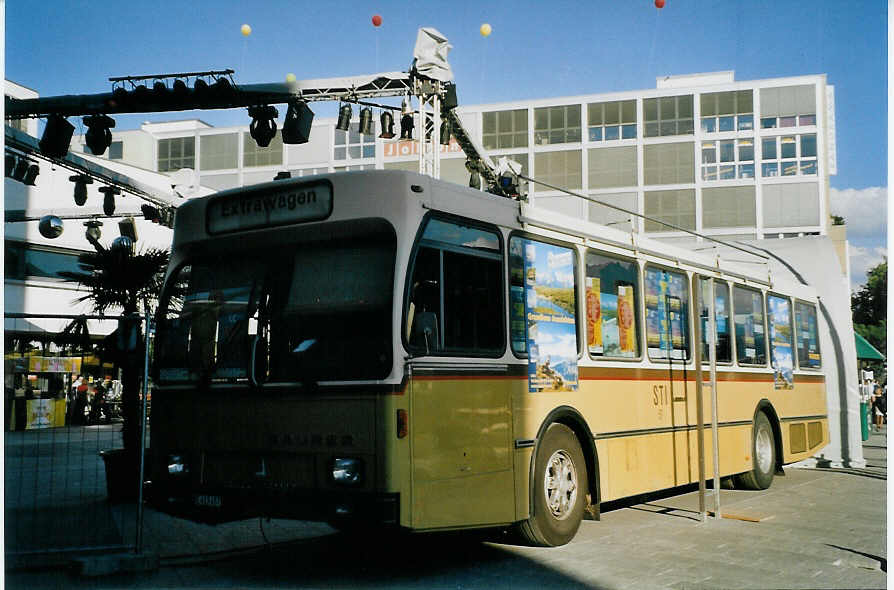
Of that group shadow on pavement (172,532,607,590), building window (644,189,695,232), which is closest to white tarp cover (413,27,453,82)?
shadow on pavement (172,532,607,590)

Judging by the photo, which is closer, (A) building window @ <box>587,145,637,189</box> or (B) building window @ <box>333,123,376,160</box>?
(A) building window @ <box>587,145,637,189</box>

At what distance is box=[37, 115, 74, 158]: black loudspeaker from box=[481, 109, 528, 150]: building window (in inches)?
1719

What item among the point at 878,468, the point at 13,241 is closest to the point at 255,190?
the point at 878,468

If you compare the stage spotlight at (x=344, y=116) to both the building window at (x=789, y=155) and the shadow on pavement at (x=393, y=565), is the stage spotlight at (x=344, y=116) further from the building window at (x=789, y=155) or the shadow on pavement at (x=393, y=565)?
the building window at (x=789, y=155)

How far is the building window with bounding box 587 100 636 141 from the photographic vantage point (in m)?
56.7

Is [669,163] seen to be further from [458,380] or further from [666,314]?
[458,380]

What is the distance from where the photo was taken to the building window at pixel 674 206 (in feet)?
183

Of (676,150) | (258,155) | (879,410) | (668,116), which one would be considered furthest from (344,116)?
(258,155)

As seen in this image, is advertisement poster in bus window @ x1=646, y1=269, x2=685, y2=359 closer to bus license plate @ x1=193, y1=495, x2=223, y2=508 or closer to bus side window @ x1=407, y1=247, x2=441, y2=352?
bus side window @ x1=407, y1=247, x2=441, y2=352

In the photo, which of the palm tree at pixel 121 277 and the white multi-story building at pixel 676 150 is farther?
the white multi-story building at pixel 676 150

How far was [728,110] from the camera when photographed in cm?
5550

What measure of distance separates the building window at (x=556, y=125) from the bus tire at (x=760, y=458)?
151 feet

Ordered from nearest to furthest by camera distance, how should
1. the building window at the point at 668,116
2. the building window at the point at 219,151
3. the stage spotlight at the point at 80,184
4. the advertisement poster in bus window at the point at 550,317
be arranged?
the advertisement poster in bus window at the point at 550,317
the stage spotlight at the point at 80,184
the building window at the point at 668,116
the building window at the point at 219,151

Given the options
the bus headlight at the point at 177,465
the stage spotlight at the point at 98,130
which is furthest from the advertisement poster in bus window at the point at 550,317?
the stage spotlight at the point at 98,130
